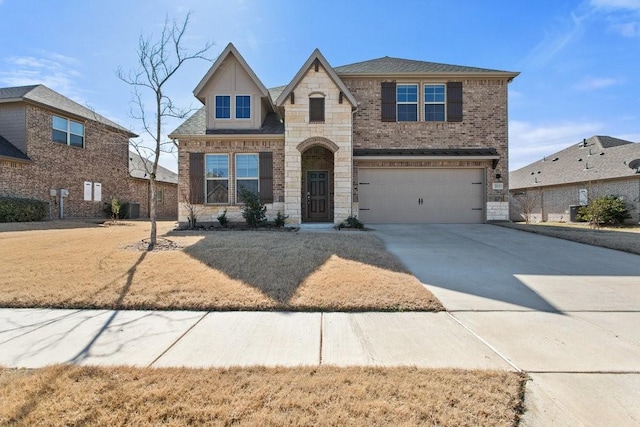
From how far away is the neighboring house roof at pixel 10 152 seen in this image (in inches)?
608

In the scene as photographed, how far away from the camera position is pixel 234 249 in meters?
7.66

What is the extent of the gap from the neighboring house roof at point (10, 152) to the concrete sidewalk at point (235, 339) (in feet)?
51.1

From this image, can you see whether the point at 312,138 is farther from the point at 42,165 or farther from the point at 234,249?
the point at 42,165

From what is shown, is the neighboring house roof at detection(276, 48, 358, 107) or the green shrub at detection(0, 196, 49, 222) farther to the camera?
the green shrub at detection(0, 196, 49, 222)

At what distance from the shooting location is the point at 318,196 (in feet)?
49.4

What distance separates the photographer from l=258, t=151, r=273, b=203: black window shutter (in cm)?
1327

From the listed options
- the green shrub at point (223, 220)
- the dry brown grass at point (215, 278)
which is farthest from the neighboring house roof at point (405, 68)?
the dry brown grass at point (215, 278)

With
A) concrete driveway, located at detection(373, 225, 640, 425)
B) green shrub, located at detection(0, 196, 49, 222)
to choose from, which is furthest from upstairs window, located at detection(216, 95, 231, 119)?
green shrub, located at detection(0, 196, 49, 222)

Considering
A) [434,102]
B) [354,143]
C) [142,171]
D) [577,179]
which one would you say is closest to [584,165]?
[577,179]

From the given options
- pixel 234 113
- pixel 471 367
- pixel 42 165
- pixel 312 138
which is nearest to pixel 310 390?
pixel 471 367

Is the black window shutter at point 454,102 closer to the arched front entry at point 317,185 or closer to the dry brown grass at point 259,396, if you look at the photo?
the arched front entry at point 317,185

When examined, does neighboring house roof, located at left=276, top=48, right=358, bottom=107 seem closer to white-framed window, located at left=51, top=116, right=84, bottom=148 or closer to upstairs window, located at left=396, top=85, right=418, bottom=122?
upstairs window, located at left=396, top=85, right=418, bottom=122

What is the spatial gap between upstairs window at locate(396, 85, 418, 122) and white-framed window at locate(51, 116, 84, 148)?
1881 cm

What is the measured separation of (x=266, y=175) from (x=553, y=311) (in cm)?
1070
